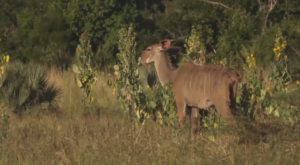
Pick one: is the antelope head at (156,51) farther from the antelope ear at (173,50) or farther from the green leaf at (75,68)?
the green leaf at (75,68)

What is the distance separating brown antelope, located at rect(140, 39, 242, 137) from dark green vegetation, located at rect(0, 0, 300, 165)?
20 cm

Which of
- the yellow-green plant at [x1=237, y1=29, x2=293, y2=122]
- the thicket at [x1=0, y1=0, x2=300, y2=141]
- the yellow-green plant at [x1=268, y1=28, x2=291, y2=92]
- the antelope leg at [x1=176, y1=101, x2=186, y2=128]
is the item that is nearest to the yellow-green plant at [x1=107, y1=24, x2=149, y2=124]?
the thicket at [x1=0, y1=0, x2=300, y2=141]

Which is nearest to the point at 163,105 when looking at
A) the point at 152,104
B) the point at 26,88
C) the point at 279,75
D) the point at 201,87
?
the point at 152,104

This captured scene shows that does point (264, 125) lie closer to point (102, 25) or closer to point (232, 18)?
point (232, 18)

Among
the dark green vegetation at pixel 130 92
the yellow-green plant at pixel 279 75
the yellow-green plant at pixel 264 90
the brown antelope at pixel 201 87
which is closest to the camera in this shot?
the dark green vegetation at pixel 130 92

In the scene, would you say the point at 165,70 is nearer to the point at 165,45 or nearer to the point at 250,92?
the point at 165,45

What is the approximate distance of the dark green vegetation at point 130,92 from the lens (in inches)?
263

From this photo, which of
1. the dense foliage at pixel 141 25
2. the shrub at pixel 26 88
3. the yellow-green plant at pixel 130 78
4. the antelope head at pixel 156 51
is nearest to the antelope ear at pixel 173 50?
the antelope head at pixel 156 51

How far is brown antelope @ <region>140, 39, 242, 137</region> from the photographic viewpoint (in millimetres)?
7665

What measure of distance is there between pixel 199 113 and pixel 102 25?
14.9 meters

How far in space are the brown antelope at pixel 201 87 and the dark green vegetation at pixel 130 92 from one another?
0.20 meters

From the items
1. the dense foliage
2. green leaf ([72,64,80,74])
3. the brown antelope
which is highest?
the dense foliage

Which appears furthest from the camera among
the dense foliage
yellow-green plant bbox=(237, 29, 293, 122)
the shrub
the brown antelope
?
the dense foliage

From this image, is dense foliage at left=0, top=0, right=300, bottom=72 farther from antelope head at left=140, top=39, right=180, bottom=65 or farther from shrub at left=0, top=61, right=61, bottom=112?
antelope head at left=140, top=39, right=180, bottom=65
